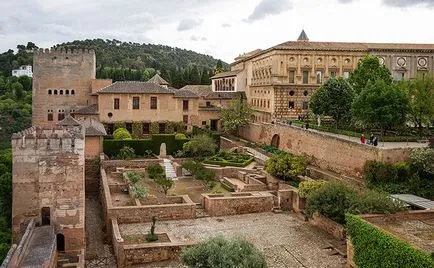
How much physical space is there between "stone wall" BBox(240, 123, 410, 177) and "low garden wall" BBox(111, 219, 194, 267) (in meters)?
10.2

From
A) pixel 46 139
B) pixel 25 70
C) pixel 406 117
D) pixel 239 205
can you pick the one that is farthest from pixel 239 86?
pixel 25 70

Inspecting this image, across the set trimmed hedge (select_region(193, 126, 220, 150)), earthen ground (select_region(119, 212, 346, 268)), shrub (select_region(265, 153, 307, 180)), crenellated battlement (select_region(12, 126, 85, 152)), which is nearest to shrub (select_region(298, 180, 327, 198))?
earthen ground (select_region(119, 212, 346, 268))

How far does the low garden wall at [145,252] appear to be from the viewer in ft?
49.5

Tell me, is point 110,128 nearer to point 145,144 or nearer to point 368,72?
point 145,144

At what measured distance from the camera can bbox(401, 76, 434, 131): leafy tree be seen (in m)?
24.6

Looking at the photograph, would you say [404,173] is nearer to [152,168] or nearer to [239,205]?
[239,205]

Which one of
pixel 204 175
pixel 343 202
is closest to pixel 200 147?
pixel 204 175

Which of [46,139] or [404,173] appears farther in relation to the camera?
[404,173]

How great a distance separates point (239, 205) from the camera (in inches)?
821

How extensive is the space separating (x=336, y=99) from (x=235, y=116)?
1051 centimetres

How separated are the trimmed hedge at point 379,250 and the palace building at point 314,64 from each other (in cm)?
2467

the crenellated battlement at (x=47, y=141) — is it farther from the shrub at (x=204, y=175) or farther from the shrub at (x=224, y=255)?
the shrub at (x=204, y=175)

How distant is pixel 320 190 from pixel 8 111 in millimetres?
47520

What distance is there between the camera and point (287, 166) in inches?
944
